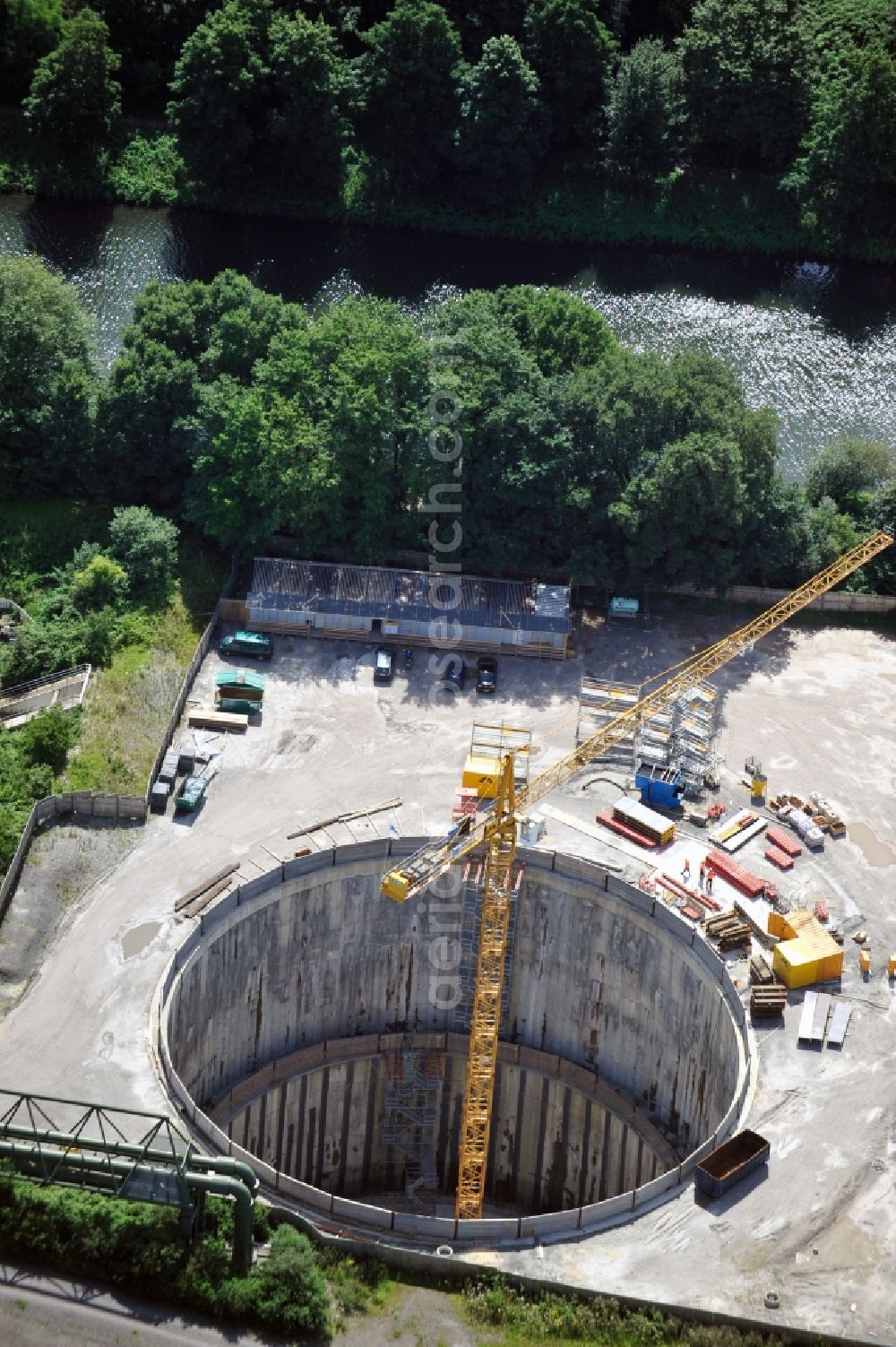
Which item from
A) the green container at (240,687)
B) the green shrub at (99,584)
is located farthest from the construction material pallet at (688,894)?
the green shrub at (99,584)

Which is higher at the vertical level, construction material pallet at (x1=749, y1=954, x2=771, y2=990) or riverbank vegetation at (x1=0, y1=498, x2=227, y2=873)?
riverbank vegetation at (x1=0, y1=498, x2=227, y2=873)

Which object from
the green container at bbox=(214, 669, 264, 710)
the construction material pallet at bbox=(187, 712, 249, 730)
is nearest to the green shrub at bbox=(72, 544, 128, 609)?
the green container at bbox=(214, 669, 264, 710)

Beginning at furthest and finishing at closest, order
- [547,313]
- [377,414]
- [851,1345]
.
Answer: [547,313] → [377,414] → [851,1345]

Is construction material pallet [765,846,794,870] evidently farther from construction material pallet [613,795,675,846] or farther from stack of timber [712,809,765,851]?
construction material pallet [613,795,675,846]

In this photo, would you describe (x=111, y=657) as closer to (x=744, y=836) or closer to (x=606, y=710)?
(x=606, y=710)

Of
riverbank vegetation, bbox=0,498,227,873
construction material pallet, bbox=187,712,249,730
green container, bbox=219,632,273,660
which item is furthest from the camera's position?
green container, bbox=219,632,273,660

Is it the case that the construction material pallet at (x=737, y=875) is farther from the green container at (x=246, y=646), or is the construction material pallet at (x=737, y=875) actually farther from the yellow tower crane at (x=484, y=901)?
the green container at (x=246, y=646)

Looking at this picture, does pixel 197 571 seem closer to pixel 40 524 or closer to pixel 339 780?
pixel 40 524

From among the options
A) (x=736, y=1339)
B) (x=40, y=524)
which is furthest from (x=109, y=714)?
(x=736, y=1339)
